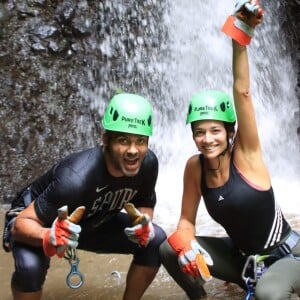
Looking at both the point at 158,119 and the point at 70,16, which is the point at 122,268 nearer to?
the point at 158,119

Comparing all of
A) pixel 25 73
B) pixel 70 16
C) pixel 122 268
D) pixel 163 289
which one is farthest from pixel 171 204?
pixel 70 16

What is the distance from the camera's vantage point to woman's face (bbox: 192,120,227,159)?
2446 millimetres

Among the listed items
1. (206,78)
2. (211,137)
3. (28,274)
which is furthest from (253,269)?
(206,78)

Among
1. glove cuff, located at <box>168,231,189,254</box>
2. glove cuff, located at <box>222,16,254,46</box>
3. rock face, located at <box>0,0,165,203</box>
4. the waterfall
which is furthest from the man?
the waterfall

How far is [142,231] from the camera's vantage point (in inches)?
97.0

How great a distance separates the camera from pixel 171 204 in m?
5.23

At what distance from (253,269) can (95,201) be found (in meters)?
0.85

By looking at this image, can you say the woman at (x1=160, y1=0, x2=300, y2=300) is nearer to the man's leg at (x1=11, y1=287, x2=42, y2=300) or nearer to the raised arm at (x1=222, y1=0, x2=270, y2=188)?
the raised arm at (x1=222, y1=0, x2=270, y2=188)

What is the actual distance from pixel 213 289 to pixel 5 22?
15.9 ft

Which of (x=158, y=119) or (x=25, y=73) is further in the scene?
(x=158, y=119)

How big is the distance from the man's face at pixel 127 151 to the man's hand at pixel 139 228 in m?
0.19

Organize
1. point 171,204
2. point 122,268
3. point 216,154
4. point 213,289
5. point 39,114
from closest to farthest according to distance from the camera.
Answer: point 216,154
point 213,289
point 122,268
point 171,204
point 39,114

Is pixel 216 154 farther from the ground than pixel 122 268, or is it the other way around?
pixel 216 154

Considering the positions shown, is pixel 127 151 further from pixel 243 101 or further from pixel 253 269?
pixel 253 269
